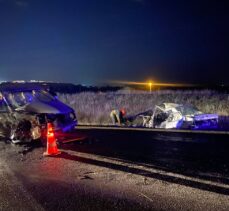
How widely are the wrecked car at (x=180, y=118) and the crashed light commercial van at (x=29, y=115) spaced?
3972mm

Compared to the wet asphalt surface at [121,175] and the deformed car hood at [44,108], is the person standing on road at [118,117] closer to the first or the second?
the deformed car hood at [44,108]

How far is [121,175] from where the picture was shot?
24.5 feet

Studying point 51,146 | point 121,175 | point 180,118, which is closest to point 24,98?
point 51,146

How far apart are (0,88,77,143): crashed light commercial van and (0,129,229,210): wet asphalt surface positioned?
0.57m

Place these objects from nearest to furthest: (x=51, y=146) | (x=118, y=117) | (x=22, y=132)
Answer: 1. (x=51, y=146)
2. (x=22, y=132)
3. (x=118, y=117)

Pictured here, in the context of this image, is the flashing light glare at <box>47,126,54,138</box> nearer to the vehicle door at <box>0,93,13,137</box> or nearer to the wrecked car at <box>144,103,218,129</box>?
the vehicle door at <box>0,93,13,137</box>

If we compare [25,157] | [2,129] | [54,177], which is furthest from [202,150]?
[2,129]

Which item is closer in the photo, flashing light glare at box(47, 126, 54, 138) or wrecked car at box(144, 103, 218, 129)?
flashing light glare at box(47, 126, 54, 138)

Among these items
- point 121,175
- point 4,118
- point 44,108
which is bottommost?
point 121,175

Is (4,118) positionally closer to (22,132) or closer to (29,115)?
(22,132)

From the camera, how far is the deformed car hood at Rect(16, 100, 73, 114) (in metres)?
12.1

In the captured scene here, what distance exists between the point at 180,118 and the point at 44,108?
17.4ft

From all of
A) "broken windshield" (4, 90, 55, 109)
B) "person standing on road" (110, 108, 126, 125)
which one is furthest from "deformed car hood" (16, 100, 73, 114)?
"person standing on road" (110, 108, 126, 125)

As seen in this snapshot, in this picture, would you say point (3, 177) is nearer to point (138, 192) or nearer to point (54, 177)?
point (54, 177)
